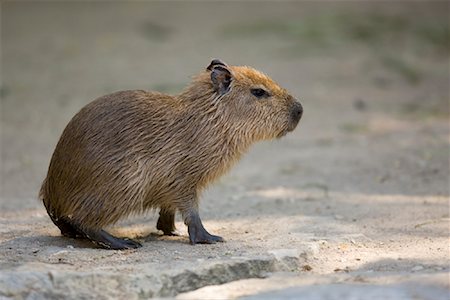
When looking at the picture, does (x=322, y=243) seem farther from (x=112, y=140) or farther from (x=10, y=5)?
(x=10, y=5)

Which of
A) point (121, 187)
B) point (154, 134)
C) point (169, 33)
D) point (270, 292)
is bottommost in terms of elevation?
point (270, 292)

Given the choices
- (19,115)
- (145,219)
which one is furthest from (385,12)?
(145,219)

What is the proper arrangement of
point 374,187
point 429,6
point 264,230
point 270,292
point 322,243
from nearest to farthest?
point 270,292
point 322,243
point 264,230
point 374,187
point 429,6

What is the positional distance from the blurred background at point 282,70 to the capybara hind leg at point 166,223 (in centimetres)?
157

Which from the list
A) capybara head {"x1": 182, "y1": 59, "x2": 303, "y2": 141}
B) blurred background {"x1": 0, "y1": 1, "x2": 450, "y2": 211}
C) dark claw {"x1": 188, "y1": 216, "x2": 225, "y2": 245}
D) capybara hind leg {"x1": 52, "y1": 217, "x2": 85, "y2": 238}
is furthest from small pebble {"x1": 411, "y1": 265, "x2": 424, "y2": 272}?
blurred background {"x1": 0, "y1": 1, "x2": 450, "y2": 211}

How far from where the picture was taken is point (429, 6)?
51.9ft

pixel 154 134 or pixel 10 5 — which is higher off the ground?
pixel 10 5

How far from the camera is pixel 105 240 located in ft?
17.0

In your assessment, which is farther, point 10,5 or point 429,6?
point 10,5

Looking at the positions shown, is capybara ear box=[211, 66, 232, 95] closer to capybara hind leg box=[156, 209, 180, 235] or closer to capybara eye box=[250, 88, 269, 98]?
capybara eye box=[250, 88, 269, 98]

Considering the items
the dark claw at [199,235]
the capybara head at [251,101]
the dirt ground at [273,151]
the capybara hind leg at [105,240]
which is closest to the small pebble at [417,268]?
the dirt ground at [273,151]

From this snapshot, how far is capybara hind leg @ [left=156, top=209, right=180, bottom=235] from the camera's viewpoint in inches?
223

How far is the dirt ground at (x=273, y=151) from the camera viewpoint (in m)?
4.41

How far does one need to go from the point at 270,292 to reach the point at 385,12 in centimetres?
1185
